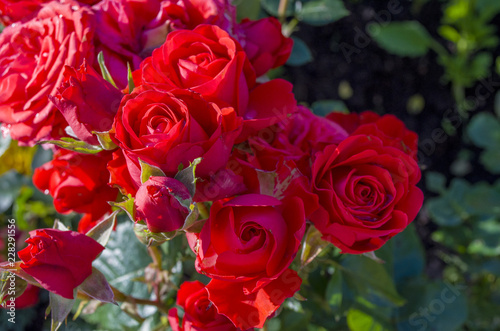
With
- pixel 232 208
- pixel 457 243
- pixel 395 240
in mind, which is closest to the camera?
pixel 232 208

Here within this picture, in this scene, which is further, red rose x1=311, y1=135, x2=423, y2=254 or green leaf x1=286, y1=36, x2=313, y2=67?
green leaf x1=286, y1=36, x2=313, y2=67

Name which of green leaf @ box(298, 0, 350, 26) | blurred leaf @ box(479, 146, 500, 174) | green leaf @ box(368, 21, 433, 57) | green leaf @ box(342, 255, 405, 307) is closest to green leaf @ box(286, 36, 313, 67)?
green leaf @ box(298, 0, 350, 26)

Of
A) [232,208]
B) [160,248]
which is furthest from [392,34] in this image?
[232,208]

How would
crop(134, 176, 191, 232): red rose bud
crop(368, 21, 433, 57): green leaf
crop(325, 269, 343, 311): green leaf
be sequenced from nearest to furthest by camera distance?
crop(134, 176, 191, 232): red rose bud
crop(325, 269, 343, 311): green leaf
crop(368, 21, 433, 57): green leaf

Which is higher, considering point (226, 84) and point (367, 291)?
point (226, 84)

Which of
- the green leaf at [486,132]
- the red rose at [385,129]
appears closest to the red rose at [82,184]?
the red rose at [385,129]

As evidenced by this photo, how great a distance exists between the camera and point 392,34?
1.81 meters

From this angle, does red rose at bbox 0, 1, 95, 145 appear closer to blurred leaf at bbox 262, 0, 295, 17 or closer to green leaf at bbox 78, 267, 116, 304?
green leaf at bbox 78, 267, 116, 304

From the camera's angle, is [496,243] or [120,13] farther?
[496,243]

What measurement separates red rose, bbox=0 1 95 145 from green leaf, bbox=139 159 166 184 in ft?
0.58

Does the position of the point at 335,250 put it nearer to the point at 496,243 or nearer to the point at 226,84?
the point at 226,84

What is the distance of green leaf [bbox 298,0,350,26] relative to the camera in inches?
37.9

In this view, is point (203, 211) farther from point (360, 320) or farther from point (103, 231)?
point (360, 320)

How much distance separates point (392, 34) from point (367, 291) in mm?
1233
